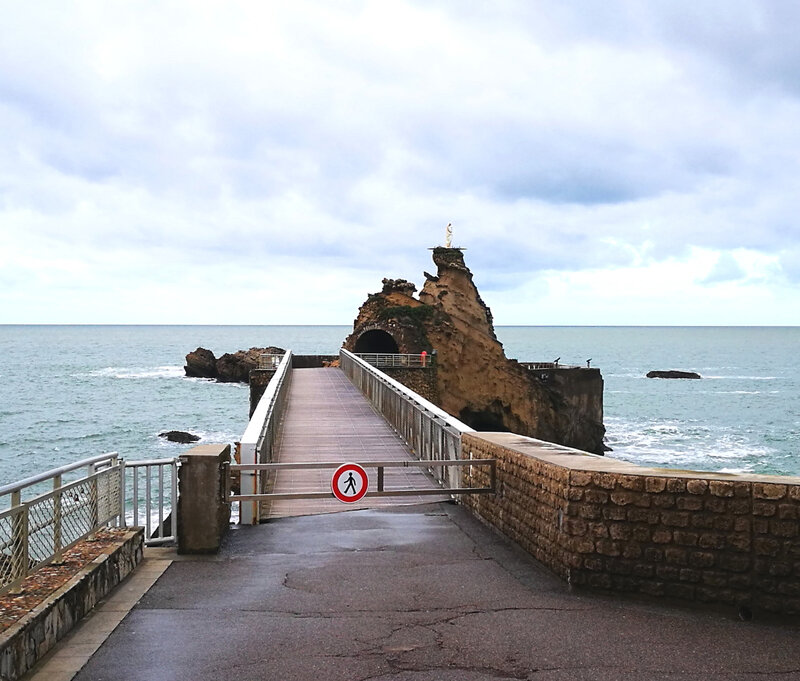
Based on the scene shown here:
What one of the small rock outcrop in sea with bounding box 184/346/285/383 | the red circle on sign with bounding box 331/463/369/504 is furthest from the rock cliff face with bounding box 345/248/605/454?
the small rock outcrop in sea with bounding box 184/346/285/383

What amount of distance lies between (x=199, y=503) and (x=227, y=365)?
87401 mm

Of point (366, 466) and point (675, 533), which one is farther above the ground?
point (366, 466)

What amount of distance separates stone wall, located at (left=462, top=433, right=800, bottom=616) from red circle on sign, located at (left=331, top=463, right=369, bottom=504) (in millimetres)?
2959

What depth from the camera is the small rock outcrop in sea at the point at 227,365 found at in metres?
91.9

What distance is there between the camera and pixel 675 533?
24.0 feet

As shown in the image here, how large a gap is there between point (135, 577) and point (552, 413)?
148 ft

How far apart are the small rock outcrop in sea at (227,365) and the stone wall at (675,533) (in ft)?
261

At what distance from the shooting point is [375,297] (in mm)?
55375

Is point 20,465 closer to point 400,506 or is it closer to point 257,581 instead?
point 400,506

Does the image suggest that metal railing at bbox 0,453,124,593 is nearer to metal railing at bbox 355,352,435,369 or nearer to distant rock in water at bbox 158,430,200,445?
metal railing at bbox 355,352,435,369

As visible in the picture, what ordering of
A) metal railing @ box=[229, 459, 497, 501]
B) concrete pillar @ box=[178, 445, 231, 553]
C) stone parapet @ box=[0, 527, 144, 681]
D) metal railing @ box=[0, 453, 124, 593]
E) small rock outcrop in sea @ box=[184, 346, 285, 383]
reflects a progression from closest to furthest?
stone parapet @ box=[0, 527, 144, 681] < metal railing @ box=[0, 453, 124, 593] < concrete pillar @ box=[178, 445, 231, 553] < metal railing @ box=[229, 459, 497, 501] < small rock outcrop in sea @ box=[184, 346, 285, 383]

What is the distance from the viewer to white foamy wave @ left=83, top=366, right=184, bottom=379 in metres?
104

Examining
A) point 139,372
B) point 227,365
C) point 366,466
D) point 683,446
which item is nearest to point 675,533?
point 366,466

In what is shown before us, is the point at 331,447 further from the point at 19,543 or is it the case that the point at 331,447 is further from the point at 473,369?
the point at 473,369
